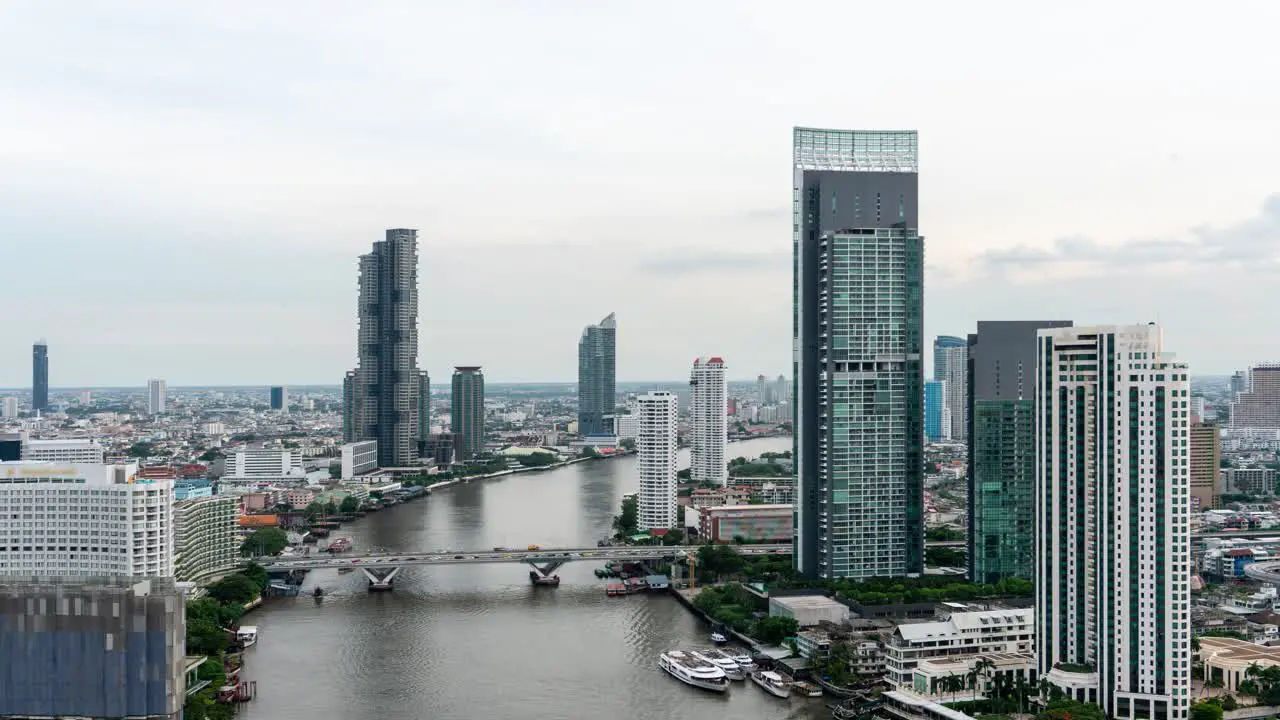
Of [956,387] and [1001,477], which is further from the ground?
[956,387]

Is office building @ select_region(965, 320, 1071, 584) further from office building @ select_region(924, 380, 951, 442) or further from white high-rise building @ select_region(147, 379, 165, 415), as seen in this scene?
white high-rise building @ select_region(147, 379, 165, 415)

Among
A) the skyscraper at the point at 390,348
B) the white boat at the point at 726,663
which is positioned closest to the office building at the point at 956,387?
the skyscraper at the point at 390,348

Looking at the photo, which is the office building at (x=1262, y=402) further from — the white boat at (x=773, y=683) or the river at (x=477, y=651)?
the white boat at (x=773, y=683)

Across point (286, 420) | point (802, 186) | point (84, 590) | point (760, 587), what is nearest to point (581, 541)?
point (760, 587)

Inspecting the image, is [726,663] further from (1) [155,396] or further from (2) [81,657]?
(1) [155,396]

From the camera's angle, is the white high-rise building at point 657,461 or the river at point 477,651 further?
the white high-rise building at point 657,461

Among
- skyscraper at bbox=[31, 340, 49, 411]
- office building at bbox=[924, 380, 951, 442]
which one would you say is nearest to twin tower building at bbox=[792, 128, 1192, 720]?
office building at bbox=[924, 380, 951, 442]

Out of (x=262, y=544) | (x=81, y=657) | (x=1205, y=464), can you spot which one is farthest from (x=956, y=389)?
(x=81, y=657)
